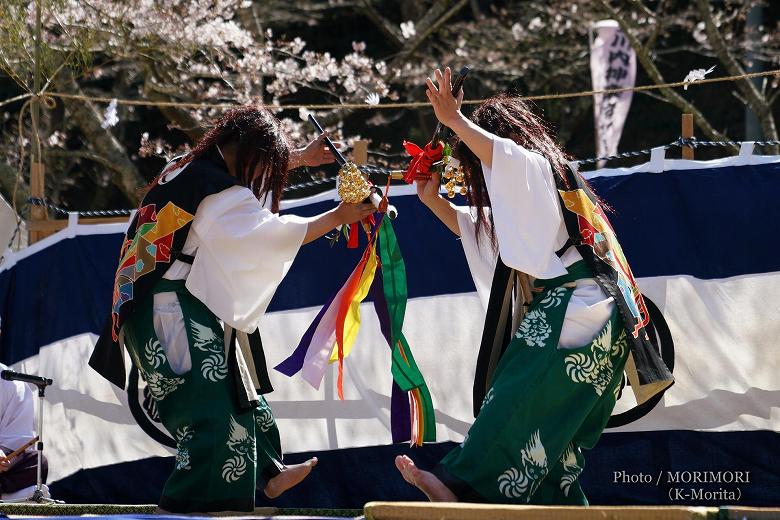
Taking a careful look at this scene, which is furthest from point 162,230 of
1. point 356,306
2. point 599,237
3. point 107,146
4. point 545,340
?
point 107,146

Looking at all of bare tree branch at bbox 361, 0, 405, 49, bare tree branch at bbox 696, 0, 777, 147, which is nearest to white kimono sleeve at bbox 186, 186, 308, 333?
bare tree branch at bbox 696, 0, 777, 147

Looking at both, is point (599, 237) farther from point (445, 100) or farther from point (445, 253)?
point (445, 253)

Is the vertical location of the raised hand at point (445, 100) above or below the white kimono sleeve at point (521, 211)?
above

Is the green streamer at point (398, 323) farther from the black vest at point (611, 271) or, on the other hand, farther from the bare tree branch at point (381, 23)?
the bare tree branch at point (381, 23)

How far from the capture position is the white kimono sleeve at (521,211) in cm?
295

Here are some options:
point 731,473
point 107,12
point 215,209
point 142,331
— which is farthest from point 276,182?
point 107,12

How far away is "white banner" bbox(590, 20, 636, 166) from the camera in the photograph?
27.9 ft

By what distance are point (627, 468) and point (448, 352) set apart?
2.88 ft

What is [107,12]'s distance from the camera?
7383mm

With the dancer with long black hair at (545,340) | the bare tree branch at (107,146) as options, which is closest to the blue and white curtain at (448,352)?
the dancer with long black hair at (545,340)

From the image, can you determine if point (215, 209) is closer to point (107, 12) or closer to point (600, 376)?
point (600, 376)

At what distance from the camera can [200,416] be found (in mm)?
3168

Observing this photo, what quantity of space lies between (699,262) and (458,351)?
1.05 meters

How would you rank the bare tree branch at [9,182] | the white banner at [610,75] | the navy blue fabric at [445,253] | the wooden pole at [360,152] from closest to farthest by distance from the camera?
the navy blue fabric at [445,253] → the wooden pole at [360,152] → the bare tree branch at [9,182] → the white banner at [610,75]
